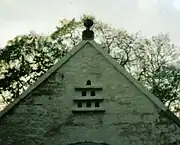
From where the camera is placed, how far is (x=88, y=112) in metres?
12.3

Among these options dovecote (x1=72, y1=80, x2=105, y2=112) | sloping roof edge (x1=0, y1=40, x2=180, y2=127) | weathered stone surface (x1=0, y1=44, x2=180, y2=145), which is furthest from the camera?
dovecote (x1=72, y1=80, x2=105, y2=112)

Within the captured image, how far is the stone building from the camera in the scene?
1193 cm

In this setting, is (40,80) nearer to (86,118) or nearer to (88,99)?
(88,99)

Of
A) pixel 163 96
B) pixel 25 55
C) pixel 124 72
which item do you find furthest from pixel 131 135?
pixel 25 55

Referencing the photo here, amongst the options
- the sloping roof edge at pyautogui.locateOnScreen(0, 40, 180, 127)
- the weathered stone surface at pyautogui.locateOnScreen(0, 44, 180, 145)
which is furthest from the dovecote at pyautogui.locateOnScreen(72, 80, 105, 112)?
the sloping roof edge at pyautogui.locateOnScreen(0, 40, 180, 127)

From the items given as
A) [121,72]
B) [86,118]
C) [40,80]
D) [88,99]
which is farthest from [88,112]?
[40,80]

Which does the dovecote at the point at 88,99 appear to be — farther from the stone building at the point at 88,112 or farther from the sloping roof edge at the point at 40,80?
the sloping roof edge at the point at 40,80

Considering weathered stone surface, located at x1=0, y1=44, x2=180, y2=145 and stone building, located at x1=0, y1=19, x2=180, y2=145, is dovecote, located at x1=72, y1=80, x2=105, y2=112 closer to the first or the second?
stone building, located at x1=0, y1=19, x2=180, y2=145

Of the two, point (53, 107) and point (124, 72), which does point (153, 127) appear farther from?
point (53, 107)

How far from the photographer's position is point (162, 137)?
38.8 feet

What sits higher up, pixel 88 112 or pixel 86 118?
pixel 88 112

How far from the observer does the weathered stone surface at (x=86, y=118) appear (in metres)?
11.9

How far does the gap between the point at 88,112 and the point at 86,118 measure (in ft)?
0.68

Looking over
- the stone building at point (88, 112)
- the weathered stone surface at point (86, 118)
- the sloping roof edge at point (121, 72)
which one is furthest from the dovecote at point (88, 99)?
the sloping roof edge at point (121, 72)
